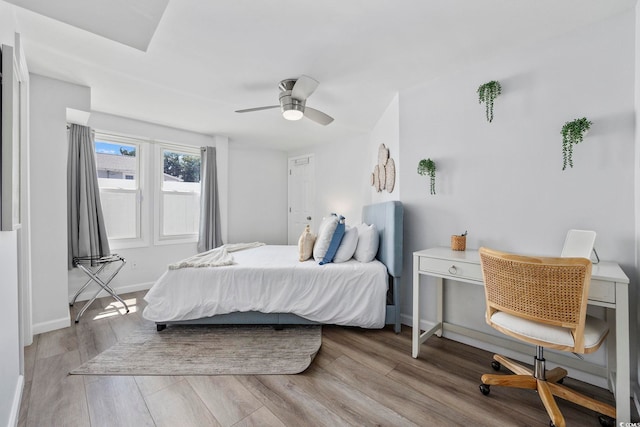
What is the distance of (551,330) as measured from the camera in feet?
4.47

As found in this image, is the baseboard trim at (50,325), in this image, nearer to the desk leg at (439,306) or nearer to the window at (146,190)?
the window at (146,190)

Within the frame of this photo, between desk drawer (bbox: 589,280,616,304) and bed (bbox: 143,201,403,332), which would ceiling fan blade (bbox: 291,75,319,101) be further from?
desk drawer (bbox: 589,280,616,304)

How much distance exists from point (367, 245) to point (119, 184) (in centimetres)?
346

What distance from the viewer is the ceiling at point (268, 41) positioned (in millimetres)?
1623

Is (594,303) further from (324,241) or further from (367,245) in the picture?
A: (324,241)

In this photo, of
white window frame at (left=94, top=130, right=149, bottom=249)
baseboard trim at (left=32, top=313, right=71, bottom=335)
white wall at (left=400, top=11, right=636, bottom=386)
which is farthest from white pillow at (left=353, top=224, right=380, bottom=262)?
white window frame at (left=94, top=130, right=149, bottom=249)

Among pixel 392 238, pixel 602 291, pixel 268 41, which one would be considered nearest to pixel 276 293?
pixel 392 238

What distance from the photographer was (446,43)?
197cm

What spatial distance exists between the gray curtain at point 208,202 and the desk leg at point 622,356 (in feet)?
14.5

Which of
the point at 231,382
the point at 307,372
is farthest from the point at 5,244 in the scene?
the point at 307,372

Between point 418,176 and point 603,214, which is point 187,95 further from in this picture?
point 603,214

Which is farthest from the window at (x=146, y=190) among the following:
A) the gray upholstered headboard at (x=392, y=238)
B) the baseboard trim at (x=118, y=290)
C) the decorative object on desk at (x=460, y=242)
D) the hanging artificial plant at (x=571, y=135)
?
the hanging artificial plant at (x=571, y=135)

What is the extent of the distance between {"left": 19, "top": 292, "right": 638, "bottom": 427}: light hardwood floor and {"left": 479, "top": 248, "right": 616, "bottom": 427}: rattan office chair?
0.14 metres

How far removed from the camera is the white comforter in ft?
7.85
